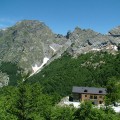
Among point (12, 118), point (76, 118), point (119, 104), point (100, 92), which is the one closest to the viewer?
point (12, 118)

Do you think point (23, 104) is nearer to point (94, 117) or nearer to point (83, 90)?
point (94, 117)

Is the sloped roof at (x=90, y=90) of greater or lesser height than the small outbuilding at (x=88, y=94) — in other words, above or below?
above

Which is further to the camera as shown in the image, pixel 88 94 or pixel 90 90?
pixel 90 90

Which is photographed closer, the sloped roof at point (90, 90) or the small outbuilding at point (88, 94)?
the small outbuilding at point (88, 94)

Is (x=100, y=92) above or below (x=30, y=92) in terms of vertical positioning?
above

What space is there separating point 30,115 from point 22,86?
5.66 m

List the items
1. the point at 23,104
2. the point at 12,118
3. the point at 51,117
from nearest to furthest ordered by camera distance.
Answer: the point at 12,118 < the point at 23,104 < the point at 51,117

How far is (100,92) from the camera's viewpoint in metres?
160

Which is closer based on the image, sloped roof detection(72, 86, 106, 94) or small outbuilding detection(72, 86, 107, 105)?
small outbuilding detection(72, 86, 107, 105)

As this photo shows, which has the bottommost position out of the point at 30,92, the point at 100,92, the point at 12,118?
the point at 12,118

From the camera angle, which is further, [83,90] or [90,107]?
[83,90]

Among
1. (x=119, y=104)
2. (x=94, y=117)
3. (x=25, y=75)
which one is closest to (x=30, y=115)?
(x=25, y=75)

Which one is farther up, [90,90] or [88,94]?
[90,90]

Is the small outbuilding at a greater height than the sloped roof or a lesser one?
lesser
